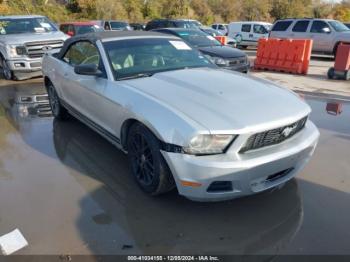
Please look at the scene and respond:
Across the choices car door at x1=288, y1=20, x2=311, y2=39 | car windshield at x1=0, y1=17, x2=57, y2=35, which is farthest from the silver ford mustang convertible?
car door at x1=288, y1=20, x2=311, y2=39

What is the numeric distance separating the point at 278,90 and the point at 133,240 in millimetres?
2205

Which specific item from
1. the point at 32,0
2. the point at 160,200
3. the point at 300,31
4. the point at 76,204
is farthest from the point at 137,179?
the point at 32,0

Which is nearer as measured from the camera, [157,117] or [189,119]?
[189,119]

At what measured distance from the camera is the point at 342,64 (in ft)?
34.4

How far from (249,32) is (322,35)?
6.89 m

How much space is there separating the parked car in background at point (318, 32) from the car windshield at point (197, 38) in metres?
7.13

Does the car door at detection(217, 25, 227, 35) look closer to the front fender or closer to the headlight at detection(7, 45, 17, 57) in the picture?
the headlight at detection(7, 45, 17, 57)

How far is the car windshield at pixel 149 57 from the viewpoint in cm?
425

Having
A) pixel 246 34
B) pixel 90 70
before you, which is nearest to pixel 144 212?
pixel 90 70

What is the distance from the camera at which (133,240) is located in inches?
119

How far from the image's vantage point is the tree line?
130ft

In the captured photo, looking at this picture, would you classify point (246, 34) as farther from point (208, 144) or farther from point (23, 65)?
point (208, 144)

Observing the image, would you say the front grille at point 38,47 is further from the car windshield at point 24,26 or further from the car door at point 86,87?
the car door at point 86,87

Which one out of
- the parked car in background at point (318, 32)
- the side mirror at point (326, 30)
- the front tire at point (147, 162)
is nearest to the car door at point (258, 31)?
the parked car in background at point (318, 32)
